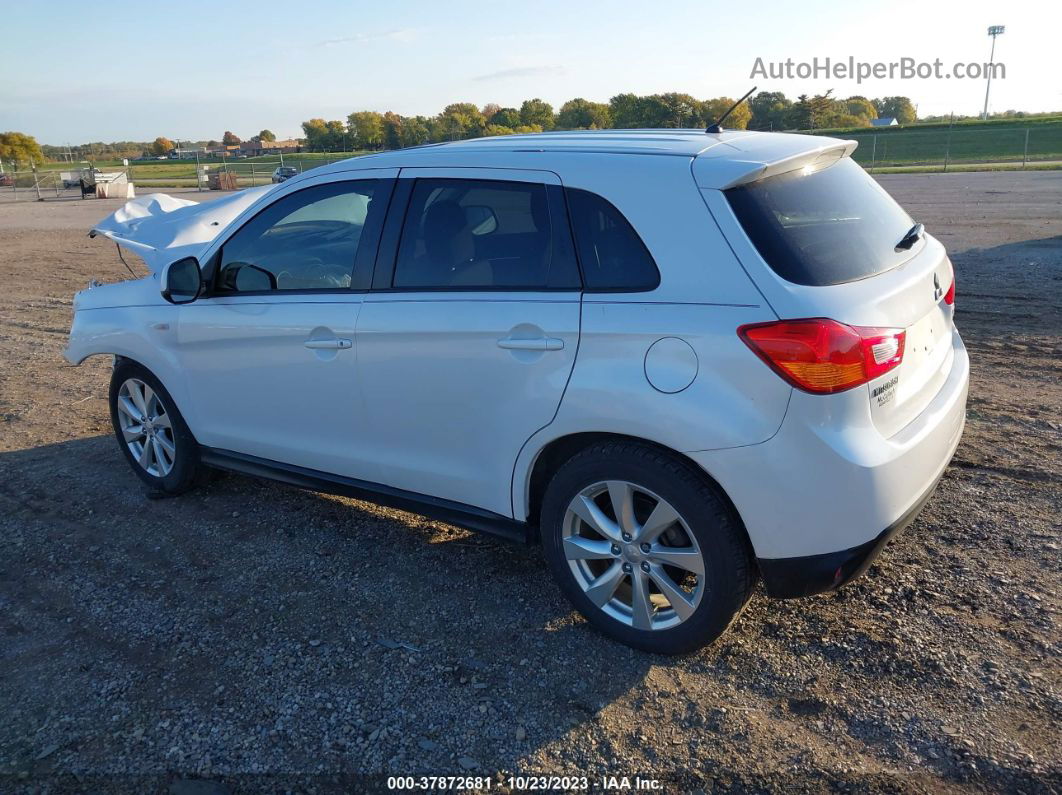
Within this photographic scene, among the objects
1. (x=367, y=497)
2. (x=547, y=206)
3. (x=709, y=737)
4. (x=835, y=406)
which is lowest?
(x=709, y=737)

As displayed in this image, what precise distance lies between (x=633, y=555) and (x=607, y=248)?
1.16 meters

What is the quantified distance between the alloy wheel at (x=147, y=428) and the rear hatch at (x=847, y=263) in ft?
11.7

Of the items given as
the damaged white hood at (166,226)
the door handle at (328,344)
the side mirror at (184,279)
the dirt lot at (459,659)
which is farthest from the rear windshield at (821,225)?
the damaged white hood at (166,226)

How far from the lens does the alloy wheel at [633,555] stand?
307cm

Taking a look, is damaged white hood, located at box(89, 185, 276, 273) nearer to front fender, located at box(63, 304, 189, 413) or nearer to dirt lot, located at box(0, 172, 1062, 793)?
front fender, located at box(63, 304, 189, 413)

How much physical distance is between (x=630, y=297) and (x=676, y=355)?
292 millimetres

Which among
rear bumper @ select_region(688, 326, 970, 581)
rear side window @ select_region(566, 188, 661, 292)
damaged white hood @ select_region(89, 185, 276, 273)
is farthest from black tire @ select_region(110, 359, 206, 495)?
rear bumper @ select_region(688, 326, 970, 581)

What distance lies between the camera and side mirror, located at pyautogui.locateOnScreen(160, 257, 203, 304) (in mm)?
4383

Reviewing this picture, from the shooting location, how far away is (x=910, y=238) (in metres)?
3.50

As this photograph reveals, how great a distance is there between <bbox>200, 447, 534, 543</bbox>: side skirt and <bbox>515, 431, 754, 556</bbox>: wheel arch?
97mm

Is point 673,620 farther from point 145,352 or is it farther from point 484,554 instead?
point 145,352

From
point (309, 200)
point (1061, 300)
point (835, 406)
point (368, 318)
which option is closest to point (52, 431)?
point (309, 200)

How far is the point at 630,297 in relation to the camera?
3008 millimetres

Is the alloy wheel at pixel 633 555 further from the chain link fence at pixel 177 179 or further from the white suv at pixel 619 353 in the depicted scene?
the chain link fence at pixel 177 179
